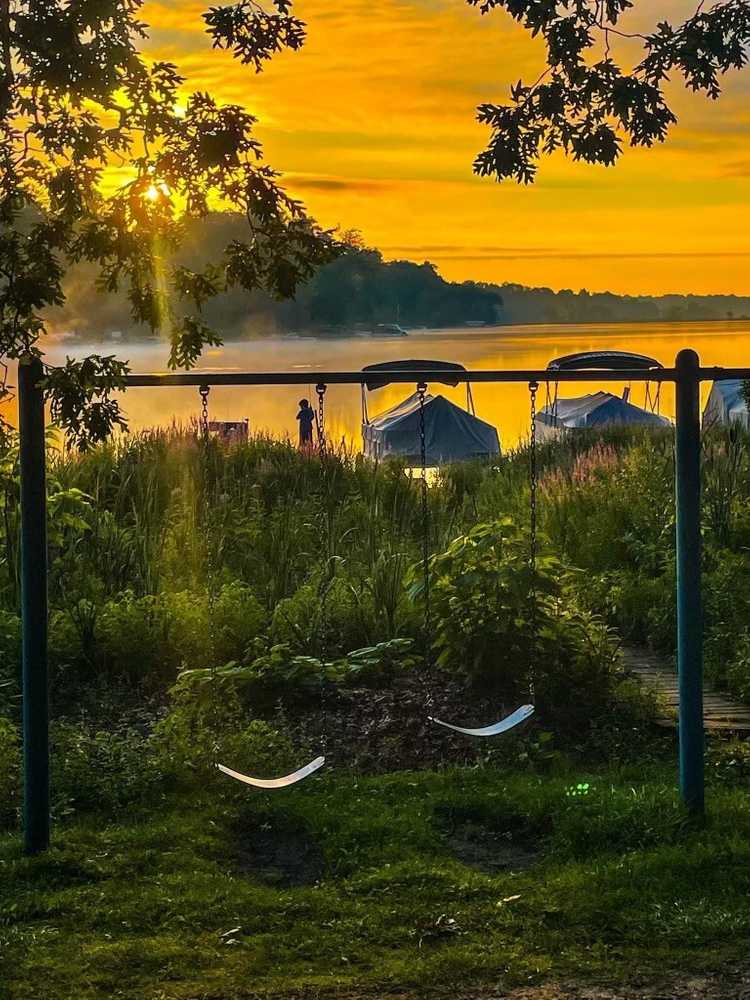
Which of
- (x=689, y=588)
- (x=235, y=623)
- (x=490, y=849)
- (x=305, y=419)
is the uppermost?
(x=689, y=588)

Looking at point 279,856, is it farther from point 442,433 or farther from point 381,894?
point 442,433

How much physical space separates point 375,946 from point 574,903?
0.79 m

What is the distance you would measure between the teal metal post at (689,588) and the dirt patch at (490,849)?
726 mm

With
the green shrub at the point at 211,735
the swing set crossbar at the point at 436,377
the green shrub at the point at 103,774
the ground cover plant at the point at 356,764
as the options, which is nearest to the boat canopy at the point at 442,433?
the ground cover plant at the point at 356,764

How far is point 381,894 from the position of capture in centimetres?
538

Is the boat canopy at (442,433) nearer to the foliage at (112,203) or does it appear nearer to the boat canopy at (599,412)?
the boat canopy at (599,412)

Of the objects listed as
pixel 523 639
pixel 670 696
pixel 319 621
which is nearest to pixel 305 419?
pixel 319 621

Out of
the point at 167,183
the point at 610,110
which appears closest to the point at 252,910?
the point at 167,183

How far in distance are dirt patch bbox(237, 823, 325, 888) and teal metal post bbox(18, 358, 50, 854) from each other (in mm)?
854

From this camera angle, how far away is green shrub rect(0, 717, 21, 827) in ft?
21.1

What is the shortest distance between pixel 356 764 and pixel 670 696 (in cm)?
227

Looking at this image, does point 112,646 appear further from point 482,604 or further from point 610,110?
point 610,110

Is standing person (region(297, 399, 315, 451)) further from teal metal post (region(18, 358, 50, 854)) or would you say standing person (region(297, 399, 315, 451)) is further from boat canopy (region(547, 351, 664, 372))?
teal metal post (region(18, 358, 50, 854))

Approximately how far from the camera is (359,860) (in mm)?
5773
